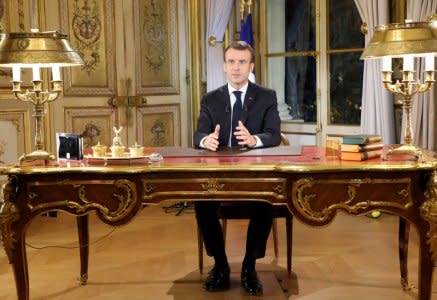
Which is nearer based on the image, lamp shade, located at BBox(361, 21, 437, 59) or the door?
lamp shade, located at BBox(361, 21, 437, 59)

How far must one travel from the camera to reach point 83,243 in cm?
361

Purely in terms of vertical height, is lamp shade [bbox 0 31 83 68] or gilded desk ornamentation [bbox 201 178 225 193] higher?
lamp shade [bbox 0 31 83 68]

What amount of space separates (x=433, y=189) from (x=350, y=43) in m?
3.27

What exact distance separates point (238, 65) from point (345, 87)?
8.60 ft

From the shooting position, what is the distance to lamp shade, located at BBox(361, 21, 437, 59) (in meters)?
2.74

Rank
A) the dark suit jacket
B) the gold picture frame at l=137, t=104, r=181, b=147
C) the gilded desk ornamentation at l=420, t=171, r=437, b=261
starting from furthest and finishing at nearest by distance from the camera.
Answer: the gold picture frame at l=137, t=104, r=181, b=147 → the dark suit jacket → the gilded desk ornamentation at l=420, t=171, r=437, b=261

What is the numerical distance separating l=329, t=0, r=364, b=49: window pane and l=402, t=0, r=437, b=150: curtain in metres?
0.75

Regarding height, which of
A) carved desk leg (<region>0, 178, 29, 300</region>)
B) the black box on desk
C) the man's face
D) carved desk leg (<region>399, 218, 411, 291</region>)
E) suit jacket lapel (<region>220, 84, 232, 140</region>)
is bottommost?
carved desk leg (<region>399, 218, 411, 291</region>)

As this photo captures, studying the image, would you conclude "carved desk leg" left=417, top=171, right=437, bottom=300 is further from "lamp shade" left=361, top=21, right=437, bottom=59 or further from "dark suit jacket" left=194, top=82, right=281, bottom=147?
"dark suit jacket" left=194, top=82, right=281, bottom=147

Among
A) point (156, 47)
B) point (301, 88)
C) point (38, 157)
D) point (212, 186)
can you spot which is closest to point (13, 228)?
point (38, 157)

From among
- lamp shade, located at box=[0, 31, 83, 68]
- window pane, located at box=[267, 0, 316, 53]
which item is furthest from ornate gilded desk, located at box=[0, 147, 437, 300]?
window pane, located at box=[267, 0, 316, 53]

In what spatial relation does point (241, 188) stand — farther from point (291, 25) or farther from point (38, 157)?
point (291, 25)

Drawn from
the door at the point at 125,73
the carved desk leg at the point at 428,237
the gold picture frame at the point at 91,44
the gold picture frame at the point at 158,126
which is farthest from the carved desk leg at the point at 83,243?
the gold picture frame at the point at 158,126

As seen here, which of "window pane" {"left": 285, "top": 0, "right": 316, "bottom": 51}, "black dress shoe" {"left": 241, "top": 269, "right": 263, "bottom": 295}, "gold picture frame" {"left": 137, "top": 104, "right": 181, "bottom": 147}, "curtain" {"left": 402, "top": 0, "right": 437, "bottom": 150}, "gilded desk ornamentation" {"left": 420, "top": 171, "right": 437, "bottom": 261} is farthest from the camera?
"gold picture frame" {"left": 137, "top": 104, "right": 181, "bottom": 147}
